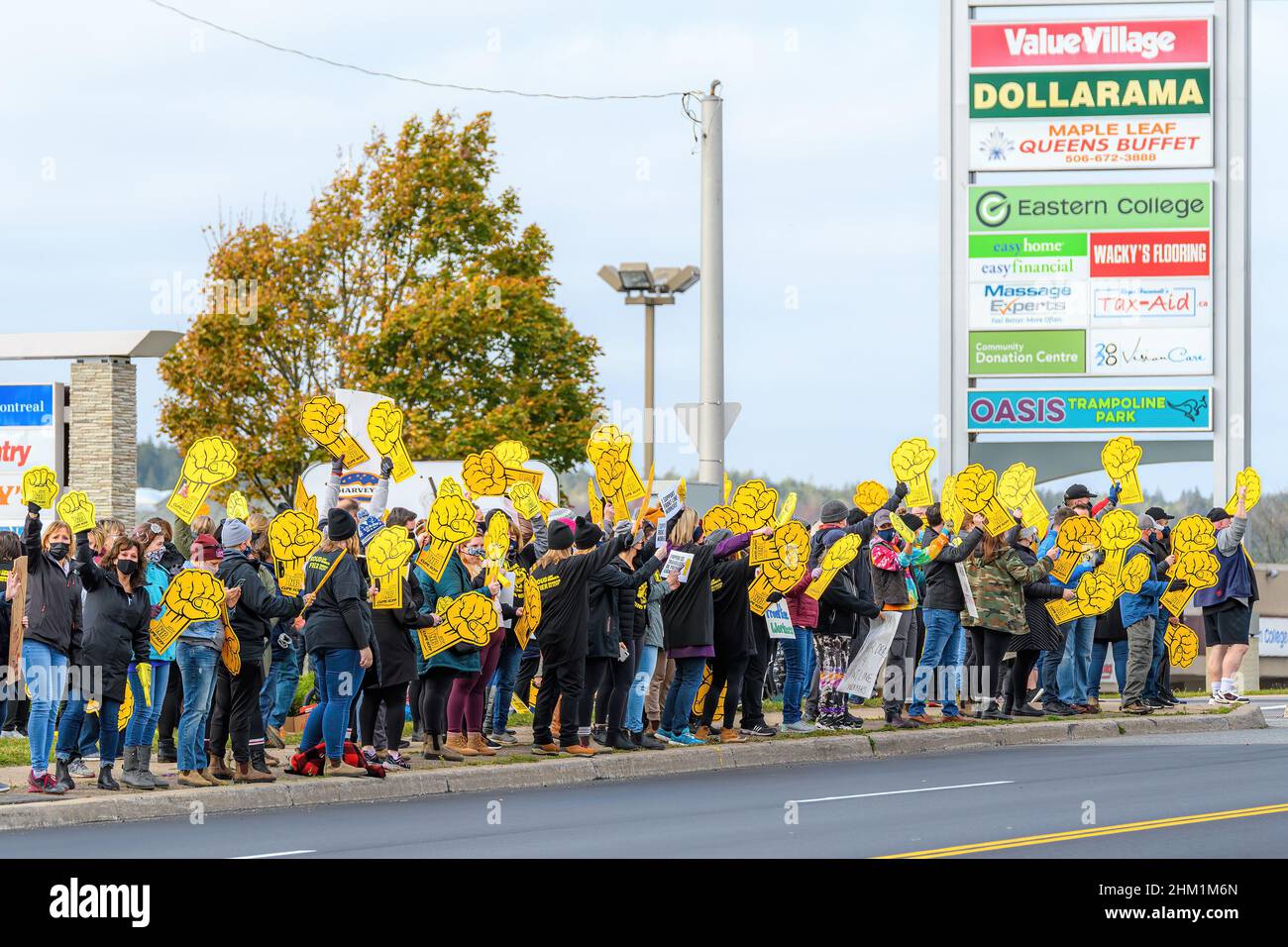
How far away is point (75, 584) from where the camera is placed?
41.5 ft

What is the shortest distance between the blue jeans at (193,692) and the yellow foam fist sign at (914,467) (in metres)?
6.56

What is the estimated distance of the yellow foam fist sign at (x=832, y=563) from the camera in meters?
15.3

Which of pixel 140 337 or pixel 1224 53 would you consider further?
pixel 1224 53

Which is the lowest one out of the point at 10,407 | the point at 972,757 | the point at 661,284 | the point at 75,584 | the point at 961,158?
the point at 972,757

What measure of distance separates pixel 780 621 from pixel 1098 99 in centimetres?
1380

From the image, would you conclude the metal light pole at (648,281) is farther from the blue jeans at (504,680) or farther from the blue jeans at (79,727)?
the blue jeans at (79,727)

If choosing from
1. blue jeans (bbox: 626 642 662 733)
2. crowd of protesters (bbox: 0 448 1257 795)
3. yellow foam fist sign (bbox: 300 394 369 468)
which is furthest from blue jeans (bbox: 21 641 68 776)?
blue jeans (bbox: 626 642 662 733)

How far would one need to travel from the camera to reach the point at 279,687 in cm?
1439

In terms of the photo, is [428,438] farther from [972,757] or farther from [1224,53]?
[972,757]

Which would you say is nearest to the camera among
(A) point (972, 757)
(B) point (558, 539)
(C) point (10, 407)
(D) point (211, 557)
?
(D) point (211, 557)

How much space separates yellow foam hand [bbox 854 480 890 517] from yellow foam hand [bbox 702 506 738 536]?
155 centimetres

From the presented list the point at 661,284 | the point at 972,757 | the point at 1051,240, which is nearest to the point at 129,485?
the point at 661,284

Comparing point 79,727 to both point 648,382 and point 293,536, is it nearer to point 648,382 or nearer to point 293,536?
point 293,536

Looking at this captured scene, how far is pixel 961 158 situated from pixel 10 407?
13.1 meters
